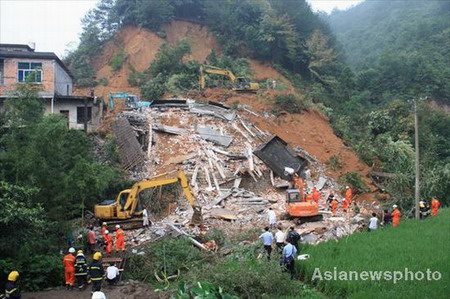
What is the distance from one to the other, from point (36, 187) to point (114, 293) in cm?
417

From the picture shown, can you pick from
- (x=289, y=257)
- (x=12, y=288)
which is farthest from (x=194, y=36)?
(x=12, y=288)

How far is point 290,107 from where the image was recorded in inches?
1334

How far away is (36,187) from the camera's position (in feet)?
44.4

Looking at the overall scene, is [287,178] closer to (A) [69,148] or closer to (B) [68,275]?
(A) [69,148]

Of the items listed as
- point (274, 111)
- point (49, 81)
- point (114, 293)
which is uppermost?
point (49, 81)

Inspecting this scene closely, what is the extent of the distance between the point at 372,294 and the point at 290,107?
24644 mm

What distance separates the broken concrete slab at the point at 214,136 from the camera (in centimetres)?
2542

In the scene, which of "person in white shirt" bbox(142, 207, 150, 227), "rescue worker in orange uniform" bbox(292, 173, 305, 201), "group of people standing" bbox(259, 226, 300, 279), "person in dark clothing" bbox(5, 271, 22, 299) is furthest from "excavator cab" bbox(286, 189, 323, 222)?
"person in dark clothing" bbox(5, 271, 22, 299)

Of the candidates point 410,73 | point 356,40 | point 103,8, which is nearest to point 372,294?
point 410,73

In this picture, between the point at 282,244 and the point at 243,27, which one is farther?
the point at 243,27

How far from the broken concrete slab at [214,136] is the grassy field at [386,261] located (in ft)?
35.7

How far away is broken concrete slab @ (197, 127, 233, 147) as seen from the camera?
25422 mm

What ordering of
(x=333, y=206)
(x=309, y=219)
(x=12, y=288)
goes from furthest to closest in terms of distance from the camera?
1. (x=333, y=206)
2. (x=309, y=219)
3. (x=12, y=288)

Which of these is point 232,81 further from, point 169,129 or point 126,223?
point 126,223
